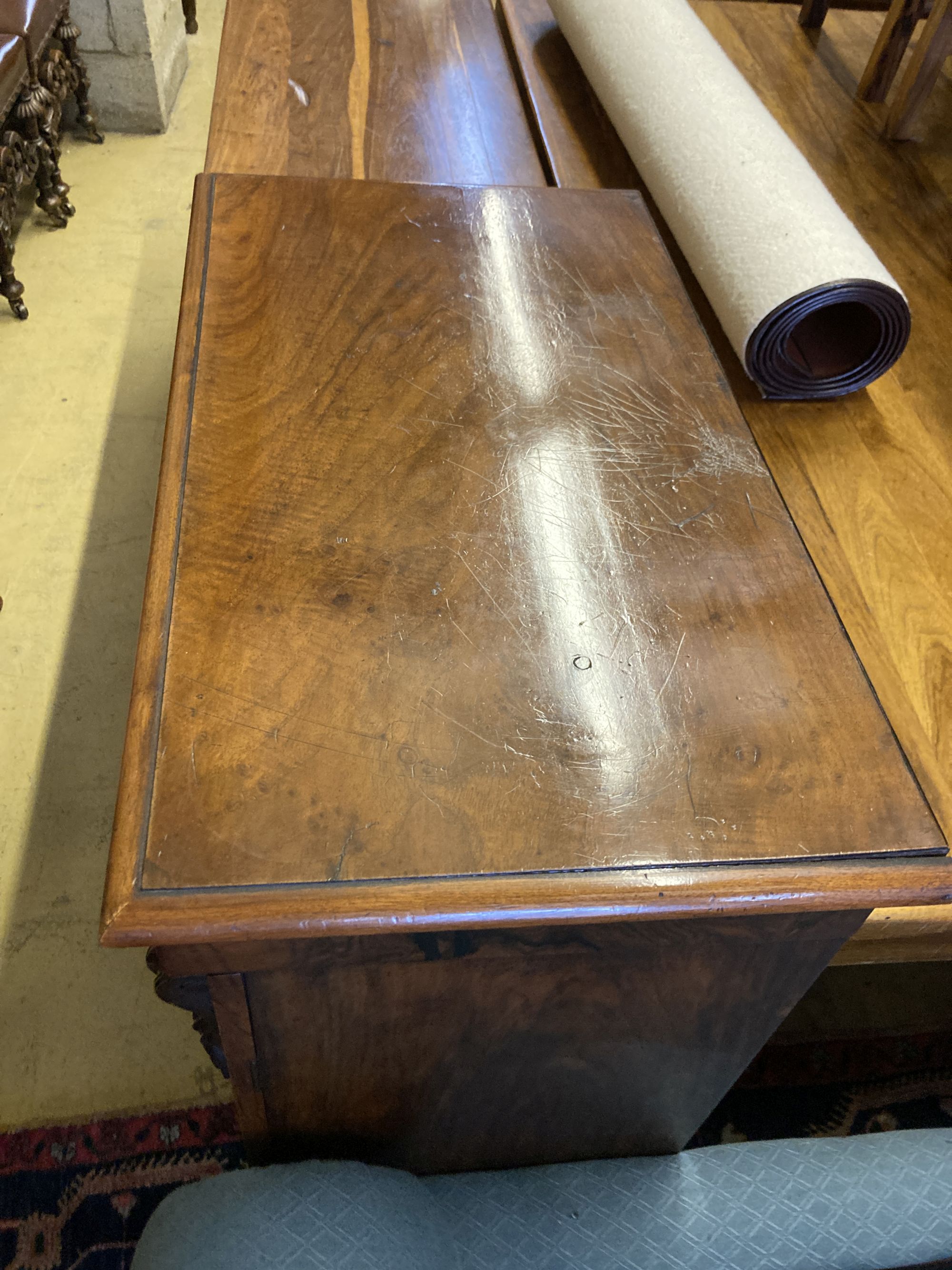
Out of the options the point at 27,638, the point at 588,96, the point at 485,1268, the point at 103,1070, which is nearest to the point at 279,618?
the point at 485,1268

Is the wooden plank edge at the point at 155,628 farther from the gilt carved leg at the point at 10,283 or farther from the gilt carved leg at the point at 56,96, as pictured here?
the gilt carved leg at the point at 56,96

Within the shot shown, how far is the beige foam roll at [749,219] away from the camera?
110cm

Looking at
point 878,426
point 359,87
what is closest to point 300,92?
point 359,87

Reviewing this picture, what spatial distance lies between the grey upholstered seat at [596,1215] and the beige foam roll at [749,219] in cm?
84

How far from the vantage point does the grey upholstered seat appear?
1.98 feet

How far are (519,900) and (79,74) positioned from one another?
2.47 m

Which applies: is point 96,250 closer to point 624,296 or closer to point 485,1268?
point 624,296

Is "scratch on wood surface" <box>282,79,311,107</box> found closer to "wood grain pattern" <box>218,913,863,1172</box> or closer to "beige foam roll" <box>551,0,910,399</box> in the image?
"beige foam roll" <box>551,0,910,399</box>

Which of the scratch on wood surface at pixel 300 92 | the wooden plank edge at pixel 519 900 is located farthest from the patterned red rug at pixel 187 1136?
the scratch on wood surface at pixel 300 92

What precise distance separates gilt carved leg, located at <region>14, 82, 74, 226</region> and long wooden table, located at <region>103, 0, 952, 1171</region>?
1.30m

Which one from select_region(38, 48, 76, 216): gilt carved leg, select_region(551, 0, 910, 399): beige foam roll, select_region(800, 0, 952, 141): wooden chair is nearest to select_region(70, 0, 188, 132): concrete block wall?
select_region(38, 48, 76, 216): gilt carved leg

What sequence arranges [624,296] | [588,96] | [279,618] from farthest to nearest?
[588,96] < [624,296] < [279,618]

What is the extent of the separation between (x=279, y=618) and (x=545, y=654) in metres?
0.19

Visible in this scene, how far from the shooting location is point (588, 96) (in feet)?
5.38
